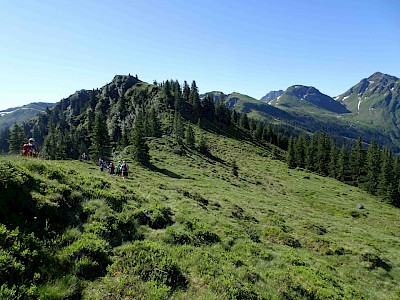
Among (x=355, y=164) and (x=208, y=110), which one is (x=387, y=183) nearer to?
(x=355, y=164)

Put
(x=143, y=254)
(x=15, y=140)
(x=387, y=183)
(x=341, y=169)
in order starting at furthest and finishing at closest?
1. (x=341, y=169)
2. (x=387, y=183)
3. (x=15, y=140)
4. (x=143, y=254)

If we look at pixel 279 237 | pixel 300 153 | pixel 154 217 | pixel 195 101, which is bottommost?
pixel 300 153

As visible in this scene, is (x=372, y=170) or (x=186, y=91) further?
(x=186, y=91)

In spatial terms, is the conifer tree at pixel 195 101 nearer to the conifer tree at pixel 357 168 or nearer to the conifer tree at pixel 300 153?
the conifer tree at pixel 300 153

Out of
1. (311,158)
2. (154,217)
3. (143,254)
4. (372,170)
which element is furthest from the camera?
(311,158)

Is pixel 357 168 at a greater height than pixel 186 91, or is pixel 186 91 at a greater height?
pixel 186 91

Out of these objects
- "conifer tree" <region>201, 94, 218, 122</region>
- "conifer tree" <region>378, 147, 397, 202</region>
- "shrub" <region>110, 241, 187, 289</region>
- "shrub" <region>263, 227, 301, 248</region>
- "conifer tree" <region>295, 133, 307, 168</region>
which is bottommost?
"conifer tree" <region>378, 147, 397, 202</region>

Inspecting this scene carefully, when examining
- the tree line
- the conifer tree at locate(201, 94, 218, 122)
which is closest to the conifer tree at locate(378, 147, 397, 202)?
the tree line

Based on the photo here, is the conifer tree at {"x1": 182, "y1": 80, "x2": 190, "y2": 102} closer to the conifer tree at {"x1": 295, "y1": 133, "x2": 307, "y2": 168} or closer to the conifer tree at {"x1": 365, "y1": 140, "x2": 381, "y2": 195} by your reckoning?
the conifer tree at {"x1": 295, "y1": 133, "x2": 307, "y2": 168}

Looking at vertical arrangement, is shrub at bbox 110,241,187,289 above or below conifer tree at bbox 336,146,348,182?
above

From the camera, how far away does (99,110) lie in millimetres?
158750

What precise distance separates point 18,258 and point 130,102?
150840 mm

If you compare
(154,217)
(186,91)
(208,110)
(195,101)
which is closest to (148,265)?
(154,217)

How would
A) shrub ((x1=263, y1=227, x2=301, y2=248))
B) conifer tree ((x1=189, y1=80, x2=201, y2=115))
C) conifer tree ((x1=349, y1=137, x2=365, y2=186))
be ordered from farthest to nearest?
conifer tree ((x1=189, y1=80, x2=201, y2=115)) < conifer tree ((x1=349, y1=137, x2=365, y2=186)) < shrub ((x1=263, y1=227, x2=301, y2=248))
